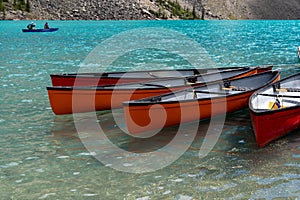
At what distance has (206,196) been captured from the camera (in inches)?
416

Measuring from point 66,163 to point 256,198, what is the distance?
5893 mm

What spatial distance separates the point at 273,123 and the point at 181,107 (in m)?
3.59

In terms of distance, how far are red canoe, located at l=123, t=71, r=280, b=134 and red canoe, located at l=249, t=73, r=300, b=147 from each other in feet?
3.73

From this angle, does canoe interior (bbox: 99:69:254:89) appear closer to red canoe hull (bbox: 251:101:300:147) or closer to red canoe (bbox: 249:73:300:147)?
red canoe (bbox: 249:73:300:147)

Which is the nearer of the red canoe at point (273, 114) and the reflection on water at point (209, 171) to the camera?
the reflection on water at point (209, 171)

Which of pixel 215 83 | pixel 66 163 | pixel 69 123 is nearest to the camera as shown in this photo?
pixel 66 163

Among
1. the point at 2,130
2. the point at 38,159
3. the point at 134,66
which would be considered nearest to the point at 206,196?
the point at 38,159

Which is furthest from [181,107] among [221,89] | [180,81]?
[180,81]

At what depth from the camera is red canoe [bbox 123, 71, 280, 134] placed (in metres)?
14.8

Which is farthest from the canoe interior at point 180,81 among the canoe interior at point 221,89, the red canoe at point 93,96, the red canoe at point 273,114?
the red canoe at point 273,114

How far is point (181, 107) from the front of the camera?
15.9m

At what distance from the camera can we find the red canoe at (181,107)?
1484 cm

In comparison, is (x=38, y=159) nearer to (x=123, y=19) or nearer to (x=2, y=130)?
(x=2, y=130)

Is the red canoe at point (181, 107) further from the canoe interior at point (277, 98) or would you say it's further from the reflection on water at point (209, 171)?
the canoe interior at point (277, 98)
